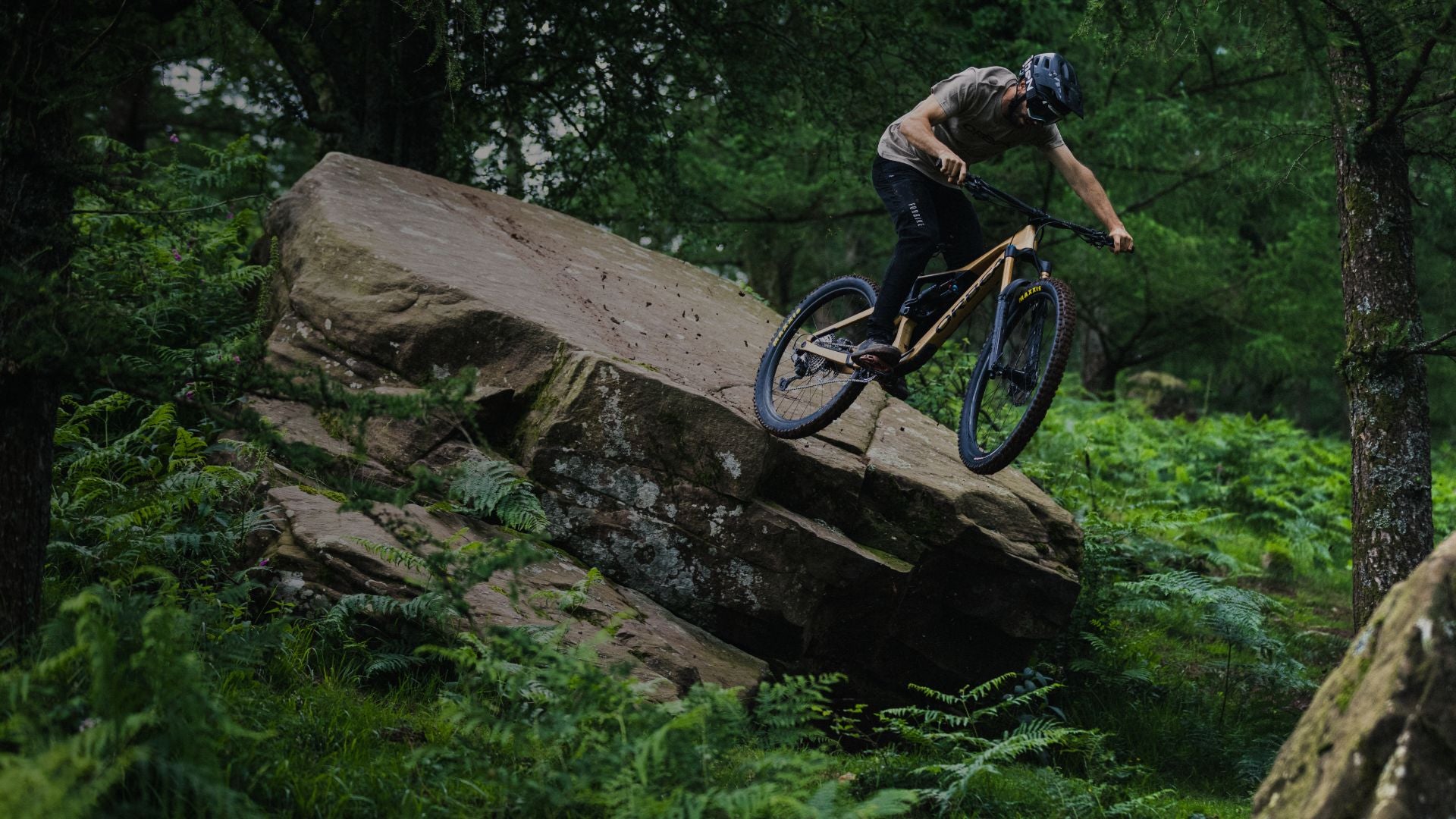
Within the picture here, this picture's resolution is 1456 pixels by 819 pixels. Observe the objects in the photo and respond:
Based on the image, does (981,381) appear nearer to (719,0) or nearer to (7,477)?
(7,477)

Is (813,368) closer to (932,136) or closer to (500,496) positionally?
(932,136)

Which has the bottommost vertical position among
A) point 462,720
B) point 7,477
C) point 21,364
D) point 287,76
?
point 462,720

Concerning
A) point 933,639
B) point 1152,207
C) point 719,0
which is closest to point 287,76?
point 719,0

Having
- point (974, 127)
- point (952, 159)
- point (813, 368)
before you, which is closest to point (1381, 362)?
point (974, 127)

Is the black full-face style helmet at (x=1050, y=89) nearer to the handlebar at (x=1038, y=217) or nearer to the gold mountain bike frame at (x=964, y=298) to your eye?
the handlebar at (x=1038, y=217)

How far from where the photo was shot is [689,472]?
19.7ft

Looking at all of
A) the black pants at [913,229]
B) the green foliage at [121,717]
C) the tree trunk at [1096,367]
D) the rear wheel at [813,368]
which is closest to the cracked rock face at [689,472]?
the rear wheel at [813,368]

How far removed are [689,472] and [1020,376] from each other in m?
1.79

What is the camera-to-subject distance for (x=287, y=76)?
11.3 meters

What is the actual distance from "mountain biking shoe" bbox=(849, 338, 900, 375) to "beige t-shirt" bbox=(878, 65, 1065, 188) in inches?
39.2

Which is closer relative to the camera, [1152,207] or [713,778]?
[713,778]

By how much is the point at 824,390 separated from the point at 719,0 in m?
4.64

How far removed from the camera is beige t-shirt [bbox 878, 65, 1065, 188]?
19.7 ft

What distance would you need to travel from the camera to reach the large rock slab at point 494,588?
→ 201 inches
